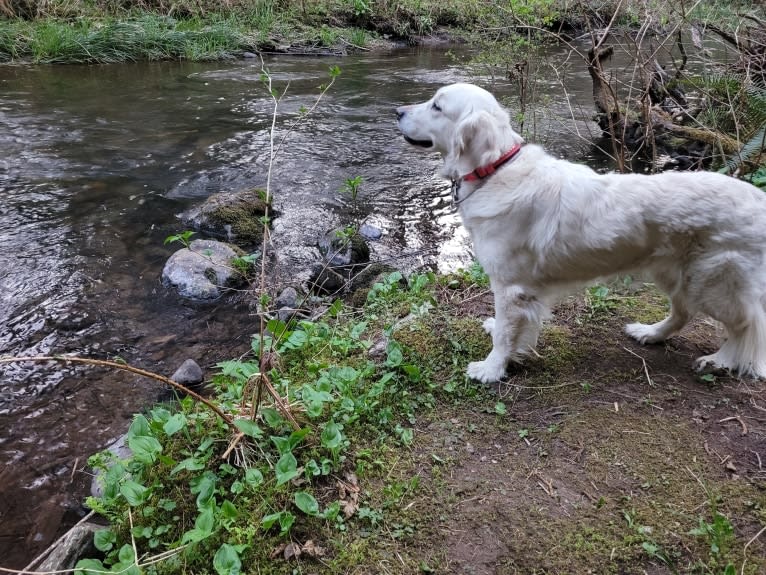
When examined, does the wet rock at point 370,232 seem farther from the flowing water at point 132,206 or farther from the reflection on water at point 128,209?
the flowing water at point 132,206

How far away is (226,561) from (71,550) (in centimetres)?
85

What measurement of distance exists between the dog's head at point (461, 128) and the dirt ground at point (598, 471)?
136 centimetres

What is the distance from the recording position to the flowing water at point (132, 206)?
3.76 m

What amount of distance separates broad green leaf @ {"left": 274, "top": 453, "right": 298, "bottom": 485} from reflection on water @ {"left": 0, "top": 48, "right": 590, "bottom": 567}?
61.8 inches

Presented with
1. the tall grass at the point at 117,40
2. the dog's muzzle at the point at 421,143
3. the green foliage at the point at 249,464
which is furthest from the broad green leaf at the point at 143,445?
the tall grass at the point at 117,40

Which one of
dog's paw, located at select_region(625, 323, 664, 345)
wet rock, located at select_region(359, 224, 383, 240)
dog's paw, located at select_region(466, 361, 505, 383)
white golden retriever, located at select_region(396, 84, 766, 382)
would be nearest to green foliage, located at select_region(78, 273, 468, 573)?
dog's paw, located at select_region(466, 361, 505, 383)

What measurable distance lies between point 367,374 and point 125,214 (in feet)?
17.1

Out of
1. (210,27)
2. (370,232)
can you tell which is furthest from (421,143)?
(210,27)

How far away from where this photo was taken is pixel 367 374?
10.5ft

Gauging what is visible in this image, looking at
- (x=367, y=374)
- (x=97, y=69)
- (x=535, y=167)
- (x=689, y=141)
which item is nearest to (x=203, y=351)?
(x=367, y=374)

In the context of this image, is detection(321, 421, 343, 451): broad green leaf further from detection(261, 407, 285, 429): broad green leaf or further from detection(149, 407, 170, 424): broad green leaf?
detection(149, 407, 170, 424): broad green leaf

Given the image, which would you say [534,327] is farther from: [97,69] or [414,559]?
[97,69]

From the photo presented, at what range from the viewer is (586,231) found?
3.02 meters

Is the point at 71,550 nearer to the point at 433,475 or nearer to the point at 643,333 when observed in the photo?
the point at 433,475
